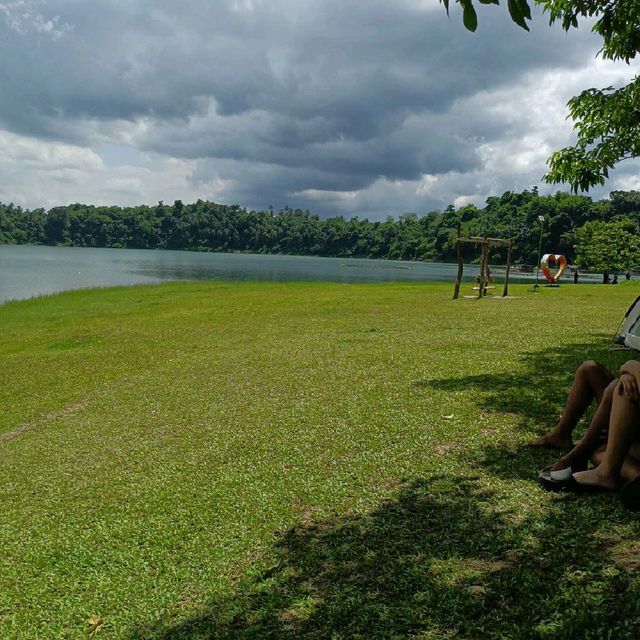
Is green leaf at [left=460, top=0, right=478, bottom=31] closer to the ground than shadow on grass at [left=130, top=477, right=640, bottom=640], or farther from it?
farther from it

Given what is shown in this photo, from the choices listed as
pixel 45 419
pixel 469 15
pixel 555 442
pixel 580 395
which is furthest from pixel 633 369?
pixel 45 419

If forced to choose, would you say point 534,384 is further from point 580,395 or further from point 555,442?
point 580,395

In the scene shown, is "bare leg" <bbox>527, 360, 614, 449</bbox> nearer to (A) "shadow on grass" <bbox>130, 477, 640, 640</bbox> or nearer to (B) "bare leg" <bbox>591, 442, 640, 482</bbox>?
(B) "bare leg" <bbox>591, 442, 640, 482</bbox>

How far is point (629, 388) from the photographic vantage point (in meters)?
4.59

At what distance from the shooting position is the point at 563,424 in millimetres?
6031

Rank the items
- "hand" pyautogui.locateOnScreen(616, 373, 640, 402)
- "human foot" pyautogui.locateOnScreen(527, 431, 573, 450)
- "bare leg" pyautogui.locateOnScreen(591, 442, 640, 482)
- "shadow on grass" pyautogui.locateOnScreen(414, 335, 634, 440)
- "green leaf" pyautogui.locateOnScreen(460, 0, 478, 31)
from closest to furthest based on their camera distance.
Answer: "green leaf" pyautogui.locateOnScreen(460, 0, 478, 31) → "hand" pyautogui.locateOnScreen(616, 373, 640, 402) → "bare leg" pyautogui.locateOnScreen(591, 442, 640, 482) → "human foot" pyautogui.locateOnScreen(527, 431, 573, 450) → "shadow on grass" pyautogui.locateOnScreen(414, 335, 634, 440)

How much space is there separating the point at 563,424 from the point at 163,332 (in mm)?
16169

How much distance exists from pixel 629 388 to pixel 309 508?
3.12 meters

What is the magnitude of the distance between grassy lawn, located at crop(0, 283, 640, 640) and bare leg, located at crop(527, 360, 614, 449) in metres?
0.22

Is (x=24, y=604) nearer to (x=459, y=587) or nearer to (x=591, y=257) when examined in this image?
(x=459, y=587)

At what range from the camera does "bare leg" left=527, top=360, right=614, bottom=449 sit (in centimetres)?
549

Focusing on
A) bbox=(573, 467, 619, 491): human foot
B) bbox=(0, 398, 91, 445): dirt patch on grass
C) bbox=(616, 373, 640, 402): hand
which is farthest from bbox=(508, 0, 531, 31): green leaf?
Result: bbox=(0, 398, 91, 445): dirt patch on grass

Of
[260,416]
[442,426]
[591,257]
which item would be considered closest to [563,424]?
[442,426]

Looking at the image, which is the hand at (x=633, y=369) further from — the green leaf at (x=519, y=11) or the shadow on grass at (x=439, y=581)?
the green leaf at (x=519, y=11)
